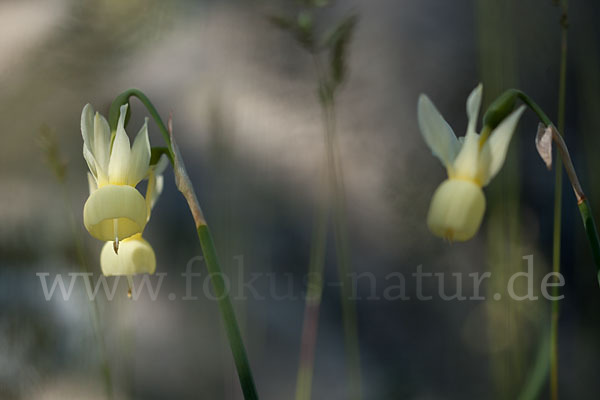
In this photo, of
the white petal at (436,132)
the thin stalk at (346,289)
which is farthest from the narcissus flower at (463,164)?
the thin stalk at (346,289)

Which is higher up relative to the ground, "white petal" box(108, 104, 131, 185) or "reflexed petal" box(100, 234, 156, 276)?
"white petal" box(108, 104, 131, 185)

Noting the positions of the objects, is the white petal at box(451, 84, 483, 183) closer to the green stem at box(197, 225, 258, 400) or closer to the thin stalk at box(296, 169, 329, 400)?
the green stem at box(197, 225, 258, 400)

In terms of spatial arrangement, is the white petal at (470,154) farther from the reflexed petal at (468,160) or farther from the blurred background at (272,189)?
the blurred background at (272,189)

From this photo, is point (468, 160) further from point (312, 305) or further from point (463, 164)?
point (312, 305)

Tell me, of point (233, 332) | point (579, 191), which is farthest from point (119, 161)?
point (579, 191)

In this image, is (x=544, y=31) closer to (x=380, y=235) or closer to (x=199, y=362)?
(x=380, y=235)

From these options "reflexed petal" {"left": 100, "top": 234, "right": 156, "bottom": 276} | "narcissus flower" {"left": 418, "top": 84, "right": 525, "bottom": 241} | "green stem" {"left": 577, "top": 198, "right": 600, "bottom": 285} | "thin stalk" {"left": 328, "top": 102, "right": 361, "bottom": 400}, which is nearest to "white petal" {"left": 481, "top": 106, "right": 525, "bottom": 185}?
"narcissus flower" {"left": 418, "top": 84, "right": 525, "bottom": 241}
